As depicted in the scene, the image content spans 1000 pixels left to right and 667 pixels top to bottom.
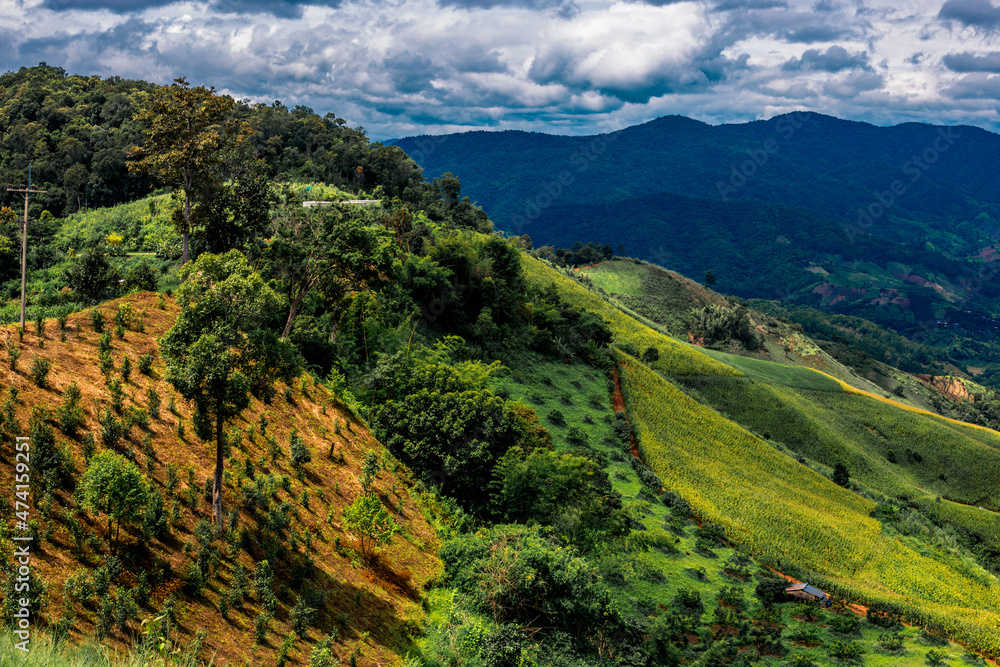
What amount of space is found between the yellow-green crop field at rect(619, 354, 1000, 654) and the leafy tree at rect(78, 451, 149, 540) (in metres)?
31.5

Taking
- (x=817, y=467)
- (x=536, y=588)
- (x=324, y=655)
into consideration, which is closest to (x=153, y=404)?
(x=324, y=655)

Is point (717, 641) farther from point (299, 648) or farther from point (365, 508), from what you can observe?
point (299, 648)

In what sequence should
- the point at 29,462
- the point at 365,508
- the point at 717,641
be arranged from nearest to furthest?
the point at 29,462 < the point at 365,508 < the point at 717,641

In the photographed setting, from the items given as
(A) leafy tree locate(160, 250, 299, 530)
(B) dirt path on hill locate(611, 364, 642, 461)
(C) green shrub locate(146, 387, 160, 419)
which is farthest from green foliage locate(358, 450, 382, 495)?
(B) dirt path on hill locate(611, 364, 642, 461)

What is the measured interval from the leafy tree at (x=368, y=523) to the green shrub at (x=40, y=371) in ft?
28.3

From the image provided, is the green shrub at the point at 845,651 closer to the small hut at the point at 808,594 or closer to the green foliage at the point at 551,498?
the small hut at the point at 808,594

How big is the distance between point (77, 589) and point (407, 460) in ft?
51.6

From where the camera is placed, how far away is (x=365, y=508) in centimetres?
1853

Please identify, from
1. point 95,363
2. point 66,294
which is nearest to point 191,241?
point 66,294

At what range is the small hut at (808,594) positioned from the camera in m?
28.1

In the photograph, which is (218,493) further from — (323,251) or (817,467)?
(817,467)

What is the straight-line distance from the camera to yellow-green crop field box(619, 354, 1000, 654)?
109ft

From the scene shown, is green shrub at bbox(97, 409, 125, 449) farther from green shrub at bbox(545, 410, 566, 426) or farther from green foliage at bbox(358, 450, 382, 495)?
green shrub at bbox(545, 410, 566, 426)

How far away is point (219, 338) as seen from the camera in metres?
13.4
